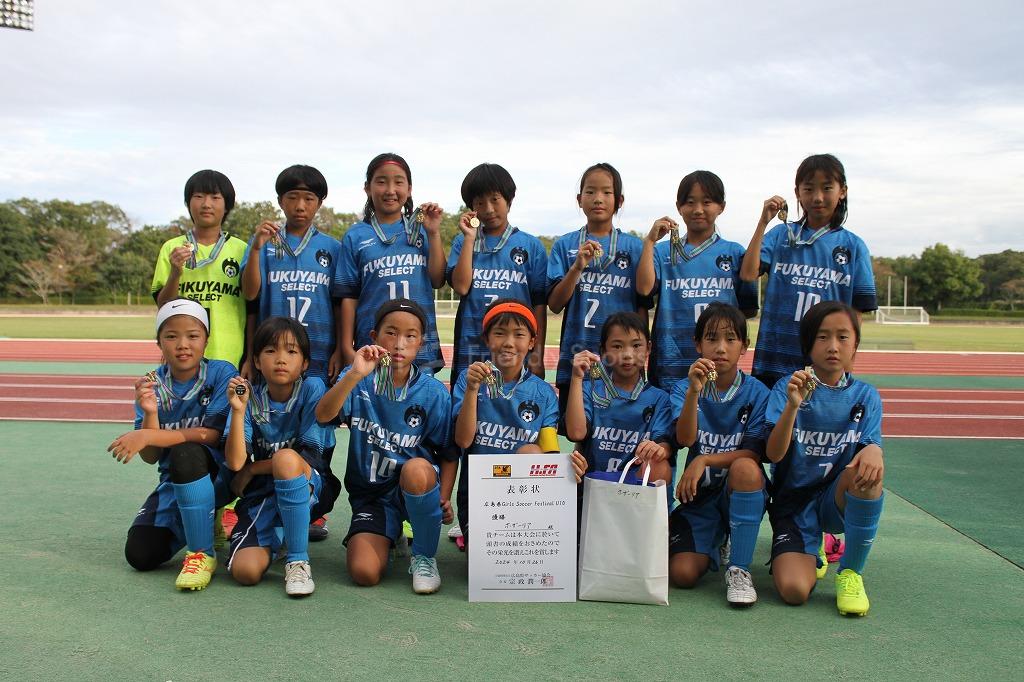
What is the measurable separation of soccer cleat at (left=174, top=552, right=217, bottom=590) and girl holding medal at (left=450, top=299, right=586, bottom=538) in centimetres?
108

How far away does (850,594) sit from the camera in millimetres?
3316

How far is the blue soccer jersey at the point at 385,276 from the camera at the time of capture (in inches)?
175

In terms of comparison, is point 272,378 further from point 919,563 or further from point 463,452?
point 919,563

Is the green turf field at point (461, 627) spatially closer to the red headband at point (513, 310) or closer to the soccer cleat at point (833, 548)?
the soccer cleat at point (833, 548)

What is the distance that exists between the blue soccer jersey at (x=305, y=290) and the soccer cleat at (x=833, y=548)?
281 cm

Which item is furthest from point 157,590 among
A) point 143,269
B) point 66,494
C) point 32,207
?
point 32,207

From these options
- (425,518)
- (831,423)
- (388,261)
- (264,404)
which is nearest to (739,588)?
(831,423)

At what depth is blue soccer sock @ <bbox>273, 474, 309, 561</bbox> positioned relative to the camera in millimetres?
3564

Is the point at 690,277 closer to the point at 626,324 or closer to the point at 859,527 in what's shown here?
the point at 626,324

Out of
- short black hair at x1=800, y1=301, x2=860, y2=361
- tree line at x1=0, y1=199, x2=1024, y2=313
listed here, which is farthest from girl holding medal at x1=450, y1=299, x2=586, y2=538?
tree line at x1=0, y1=199, x2=1024, y2=313

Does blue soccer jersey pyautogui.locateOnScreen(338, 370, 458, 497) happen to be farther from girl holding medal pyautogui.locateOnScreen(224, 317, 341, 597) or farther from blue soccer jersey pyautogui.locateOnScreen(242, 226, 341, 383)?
blue soccer jersey pyautogui.locateOnScreen(242, 226, 341, 383)

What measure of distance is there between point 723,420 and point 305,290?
229 cm

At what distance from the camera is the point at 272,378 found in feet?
12.5

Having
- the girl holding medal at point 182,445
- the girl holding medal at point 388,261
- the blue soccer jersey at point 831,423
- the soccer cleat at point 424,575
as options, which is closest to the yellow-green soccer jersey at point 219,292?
the girl holding medal at point 182,445
